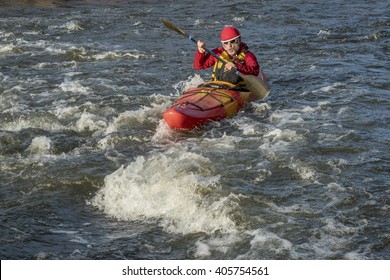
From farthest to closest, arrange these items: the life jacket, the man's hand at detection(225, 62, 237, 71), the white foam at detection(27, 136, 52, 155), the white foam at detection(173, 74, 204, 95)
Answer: the white foam at detection(173, 74, 204, 95) < the life jacket < the man's hand at detection(225, 62, 237, 71) < the white foam at detection(27, 136, 52, 155)

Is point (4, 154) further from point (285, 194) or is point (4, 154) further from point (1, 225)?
point (285, 194)

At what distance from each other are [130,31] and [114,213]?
10.1 metres

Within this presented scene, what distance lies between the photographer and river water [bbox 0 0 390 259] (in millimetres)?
7246

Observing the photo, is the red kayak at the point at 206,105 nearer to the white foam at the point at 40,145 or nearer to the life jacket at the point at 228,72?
the life jacket at the point at 228,72

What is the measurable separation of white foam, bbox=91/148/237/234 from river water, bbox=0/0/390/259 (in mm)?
21

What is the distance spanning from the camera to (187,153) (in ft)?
30.3

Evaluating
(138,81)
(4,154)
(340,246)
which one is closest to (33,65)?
(138,81)

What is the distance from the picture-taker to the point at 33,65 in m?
14.4

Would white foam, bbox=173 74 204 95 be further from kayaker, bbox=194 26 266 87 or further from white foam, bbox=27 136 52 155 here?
white foam, bbox=27 136 52 155

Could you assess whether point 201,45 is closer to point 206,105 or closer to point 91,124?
point 206,105

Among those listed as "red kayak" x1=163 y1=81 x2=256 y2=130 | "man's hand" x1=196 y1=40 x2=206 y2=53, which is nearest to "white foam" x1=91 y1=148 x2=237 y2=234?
"red kayak" x1=163 y1=81 x2=256 y2=130

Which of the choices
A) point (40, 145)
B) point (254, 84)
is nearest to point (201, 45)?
point (254, 84)

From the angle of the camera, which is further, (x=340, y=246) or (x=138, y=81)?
(x=138, y=81)

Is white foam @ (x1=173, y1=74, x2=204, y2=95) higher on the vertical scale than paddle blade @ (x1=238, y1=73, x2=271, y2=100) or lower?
lower
